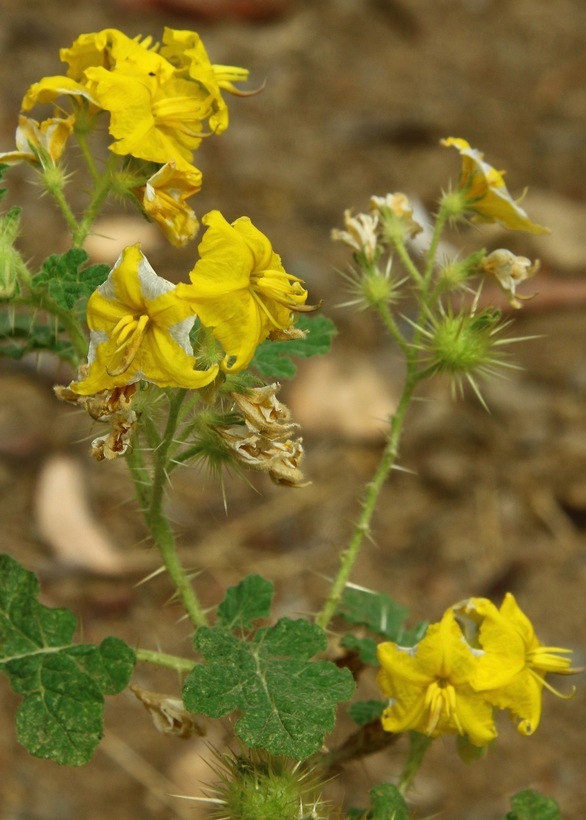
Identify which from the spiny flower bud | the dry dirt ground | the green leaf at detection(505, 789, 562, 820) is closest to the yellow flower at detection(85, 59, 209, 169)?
the spiny flower bud

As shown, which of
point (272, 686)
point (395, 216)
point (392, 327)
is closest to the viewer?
point (272, 686)

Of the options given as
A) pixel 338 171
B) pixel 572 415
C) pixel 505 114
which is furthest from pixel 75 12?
pixel 572 415

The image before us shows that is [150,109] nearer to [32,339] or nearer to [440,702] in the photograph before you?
[32,339]

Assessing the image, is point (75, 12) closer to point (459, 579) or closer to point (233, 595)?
point (459, 579)

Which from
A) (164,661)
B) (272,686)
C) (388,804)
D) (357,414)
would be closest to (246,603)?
(164,661)

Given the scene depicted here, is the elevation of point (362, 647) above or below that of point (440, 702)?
below

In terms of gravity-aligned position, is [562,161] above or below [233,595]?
below

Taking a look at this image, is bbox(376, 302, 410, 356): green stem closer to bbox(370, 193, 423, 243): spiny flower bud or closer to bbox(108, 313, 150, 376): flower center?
bbox(370, 193, 423, 243): spiny flower bud
